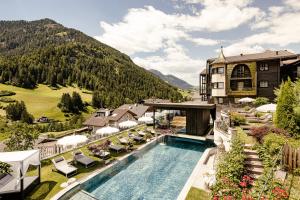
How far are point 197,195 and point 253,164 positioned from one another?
412cm

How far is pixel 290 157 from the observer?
1014 cm

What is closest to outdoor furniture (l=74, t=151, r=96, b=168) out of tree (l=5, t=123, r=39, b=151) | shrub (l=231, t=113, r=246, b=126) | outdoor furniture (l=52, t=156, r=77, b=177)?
outdoor furniture (l=52, t=156, r=77, b=177)

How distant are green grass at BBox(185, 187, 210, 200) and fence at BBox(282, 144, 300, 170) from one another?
4645mm

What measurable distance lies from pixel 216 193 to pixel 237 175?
193cm

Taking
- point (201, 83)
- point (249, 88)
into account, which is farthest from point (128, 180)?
point (201, 83)

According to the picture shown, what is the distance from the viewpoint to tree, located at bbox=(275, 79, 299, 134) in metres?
14.1

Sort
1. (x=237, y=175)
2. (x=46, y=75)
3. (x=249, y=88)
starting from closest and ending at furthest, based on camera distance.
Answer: (x=237, y=175), (x=249, y=88), (x=46, y=75)

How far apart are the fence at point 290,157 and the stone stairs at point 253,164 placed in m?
Result: 1.39

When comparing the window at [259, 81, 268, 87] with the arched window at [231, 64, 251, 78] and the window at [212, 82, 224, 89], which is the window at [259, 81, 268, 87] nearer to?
the arched window at [231, 64, 251, 78]

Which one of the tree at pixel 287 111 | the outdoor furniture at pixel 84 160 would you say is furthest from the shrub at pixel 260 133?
the outdoor furniture at pixel 84 160

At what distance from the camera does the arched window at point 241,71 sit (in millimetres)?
35147

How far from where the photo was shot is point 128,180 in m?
14.5

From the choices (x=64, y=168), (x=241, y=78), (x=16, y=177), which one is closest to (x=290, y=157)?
(x=64, y=168)

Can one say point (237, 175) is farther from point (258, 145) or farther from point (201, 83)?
point (201, 83)
